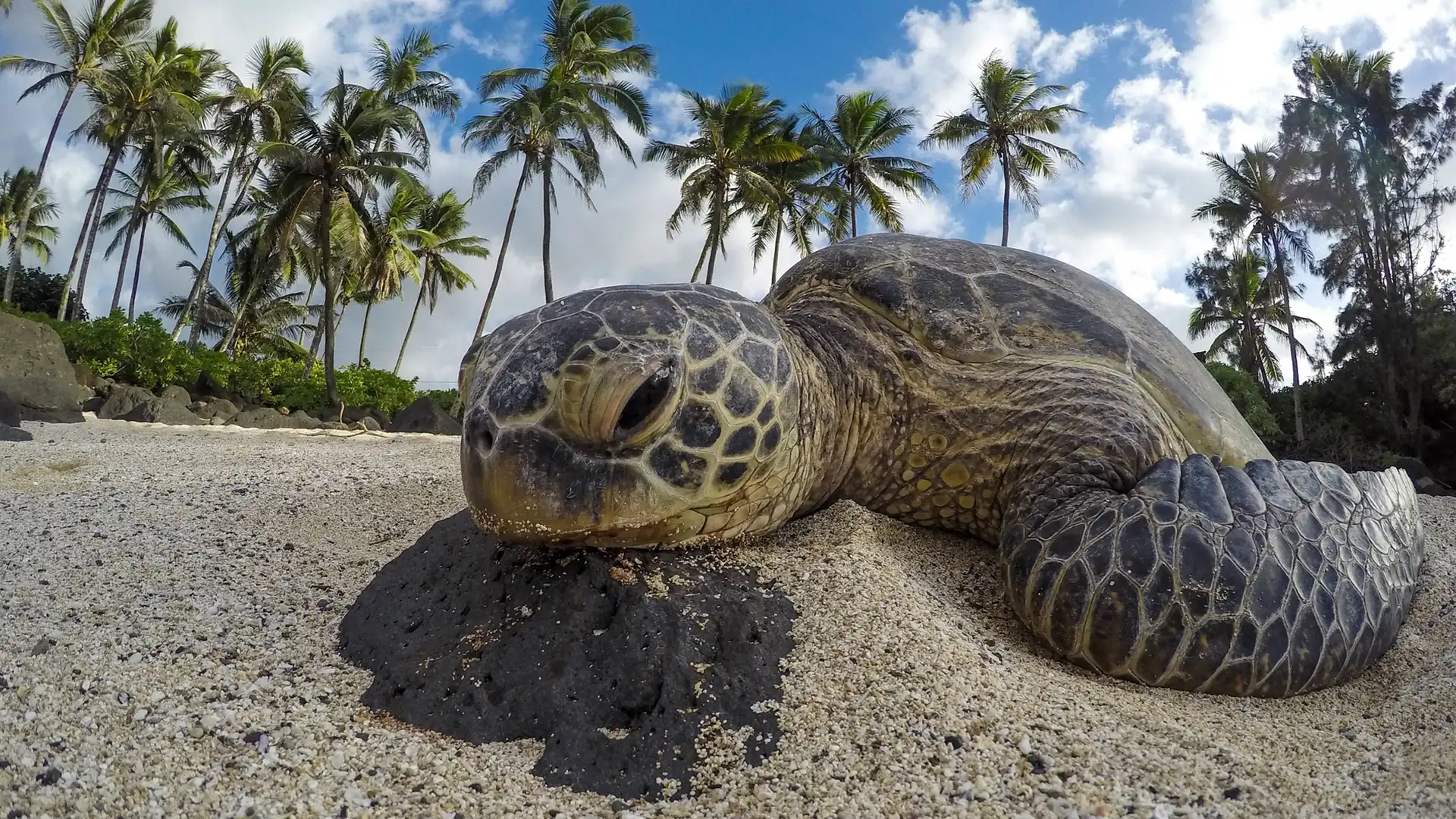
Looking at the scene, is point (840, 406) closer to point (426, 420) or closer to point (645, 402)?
point (645, 402)

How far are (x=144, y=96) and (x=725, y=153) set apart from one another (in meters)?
16.5

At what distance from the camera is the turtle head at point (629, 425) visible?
152 centimetres

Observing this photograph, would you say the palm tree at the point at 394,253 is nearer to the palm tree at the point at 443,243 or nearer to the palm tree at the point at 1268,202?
the palm tree at the point at 443,243

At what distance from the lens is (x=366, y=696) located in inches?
60.7

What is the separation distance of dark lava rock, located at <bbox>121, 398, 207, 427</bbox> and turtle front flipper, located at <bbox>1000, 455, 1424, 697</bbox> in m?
11.7

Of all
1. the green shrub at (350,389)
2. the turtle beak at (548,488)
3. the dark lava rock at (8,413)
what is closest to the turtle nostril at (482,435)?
the turtle beak at (548,488)

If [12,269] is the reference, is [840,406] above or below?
below

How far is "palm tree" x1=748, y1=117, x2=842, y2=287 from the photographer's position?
23.9 meters

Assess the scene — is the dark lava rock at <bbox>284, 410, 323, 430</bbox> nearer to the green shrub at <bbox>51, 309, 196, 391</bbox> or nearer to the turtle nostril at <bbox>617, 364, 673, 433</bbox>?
the green shrub at <bbox>51, 309, 196, 391</bbox>

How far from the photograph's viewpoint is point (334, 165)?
20.6 m

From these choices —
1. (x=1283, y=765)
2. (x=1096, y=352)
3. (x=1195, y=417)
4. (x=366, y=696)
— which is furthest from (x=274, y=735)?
(x=1195, y=417)

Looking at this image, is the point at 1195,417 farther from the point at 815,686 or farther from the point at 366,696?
the point at 366,696

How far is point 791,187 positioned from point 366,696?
24.8 meters

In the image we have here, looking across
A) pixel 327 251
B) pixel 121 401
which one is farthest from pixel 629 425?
pixel 327 251
